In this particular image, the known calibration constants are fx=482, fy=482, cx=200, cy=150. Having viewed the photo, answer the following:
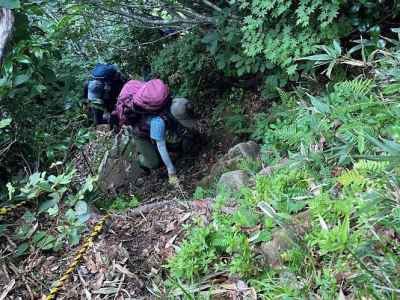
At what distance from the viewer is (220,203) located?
122 inches

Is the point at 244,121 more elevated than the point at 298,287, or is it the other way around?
the point at 298,287

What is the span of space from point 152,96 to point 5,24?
6.52 feet

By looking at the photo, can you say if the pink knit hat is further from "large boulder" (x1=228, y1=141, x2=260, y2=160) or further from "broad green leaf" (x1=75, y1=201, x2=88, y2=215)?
"broad green leaf" (x1=75, y1=201, x2=88, y2=215)

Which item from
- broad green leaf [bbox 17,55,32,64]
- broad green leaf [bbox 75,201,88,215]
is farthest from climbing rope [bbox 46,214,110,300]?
broad green leaf [bbox 17,55,32,64]

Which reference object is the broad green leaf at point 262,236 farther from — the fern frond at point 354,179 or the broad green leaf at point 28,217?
the broad green leaf at point 28,217

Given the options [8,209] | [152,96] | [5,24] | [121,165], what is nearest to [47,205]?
[8,209]

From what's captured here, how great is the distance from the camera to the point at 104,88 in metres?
6.50

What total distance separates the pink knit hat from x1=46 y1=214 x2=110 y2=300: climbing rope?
2.20 m

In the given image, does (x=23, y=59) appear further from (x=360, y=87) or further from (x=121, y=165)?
(x=121, y=165)

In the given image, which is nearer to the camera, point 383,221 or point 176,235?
point 383,221

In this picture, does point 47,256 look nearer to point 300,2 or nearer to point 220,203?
point 220,203

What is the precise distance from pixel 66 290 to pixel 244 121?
444 centimetres

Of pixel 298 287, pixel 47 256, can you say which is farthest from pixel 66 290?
pixel 298 287

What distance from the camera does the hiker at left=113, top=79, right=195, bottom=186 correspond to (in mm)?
5379
